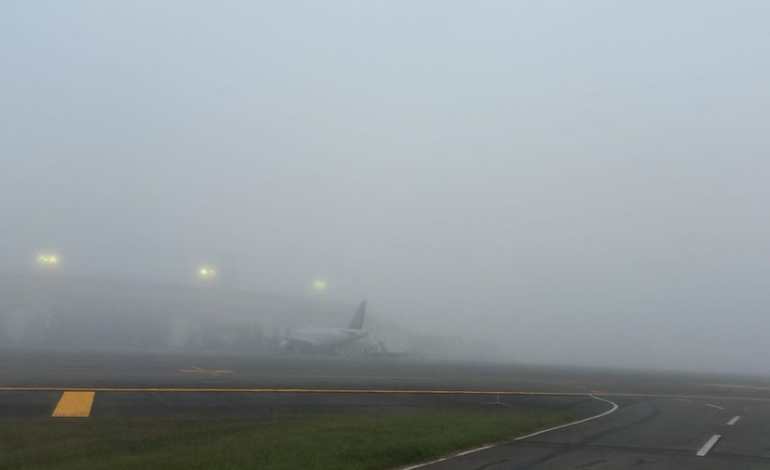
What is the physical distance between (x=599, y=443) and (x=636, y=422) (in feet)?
23.6

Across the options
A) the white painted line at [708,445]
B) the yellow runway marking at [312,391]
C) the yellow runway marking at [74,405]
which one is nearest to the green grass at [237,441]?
the yellow runway marking at [74,405]

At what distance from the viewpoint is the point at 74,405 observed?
865 inches

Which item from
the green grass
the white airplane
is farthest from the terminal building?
the green grass

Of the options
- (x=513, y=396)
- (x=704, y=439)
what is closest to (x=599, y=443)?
(x=704, y=439)

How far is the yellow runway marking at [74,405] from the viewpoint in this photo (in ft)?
66.3

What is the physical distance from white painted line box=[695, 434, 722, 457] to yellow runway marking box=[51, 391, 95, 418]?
16.6m

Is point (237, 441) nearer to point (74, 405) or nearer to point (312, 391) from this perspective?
point (74, 405)

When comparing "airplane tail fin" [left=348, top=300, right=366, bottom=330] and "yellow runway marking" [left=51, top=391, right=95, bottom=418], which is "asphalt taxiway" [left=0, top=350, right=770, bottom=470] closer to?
"yellow runway marking" [left=51, top=391, right=95, bottom=418]

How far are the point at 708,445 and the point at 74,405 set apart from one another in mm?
18741

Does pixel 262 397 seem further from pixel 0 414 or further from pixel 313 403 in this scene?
pixel 0 414

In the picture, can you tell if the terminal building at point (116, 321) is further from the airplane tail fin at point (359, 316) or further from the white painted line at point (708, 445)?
the white painted line at point (708, 445)

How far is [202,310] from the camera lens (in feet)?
300

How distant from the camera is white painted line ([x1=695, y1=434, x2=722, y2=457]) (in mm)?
17844

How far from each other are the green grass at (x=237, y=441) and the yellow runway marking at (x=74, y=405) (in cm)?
114
